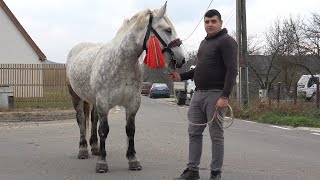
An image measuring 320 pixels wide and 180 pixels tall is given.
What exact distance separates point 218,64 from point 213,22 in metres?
0.53

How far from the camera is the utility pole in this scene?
2162 centimetres

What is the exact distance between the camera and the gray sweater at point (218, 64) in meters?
5.84

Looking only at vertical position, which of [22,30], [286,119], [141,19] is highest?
[22,30]

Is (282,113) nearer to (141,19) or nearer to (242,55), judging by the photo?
(242,55)

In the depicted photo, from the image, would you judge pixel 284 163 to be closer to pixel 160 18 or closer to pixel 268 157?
pixel 268 157

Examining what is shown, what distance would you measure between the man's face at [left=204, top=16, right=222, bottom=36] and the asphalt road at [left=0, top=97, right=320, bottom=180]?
206cm

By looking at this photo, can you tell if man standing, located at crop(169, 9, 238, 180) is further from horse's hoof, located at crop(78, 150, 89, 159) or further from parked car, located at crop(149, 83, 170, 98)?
parked car, located at crop(149, 83, 170, 98)

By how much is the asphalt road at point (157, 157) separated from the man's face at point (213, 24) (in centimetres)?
206

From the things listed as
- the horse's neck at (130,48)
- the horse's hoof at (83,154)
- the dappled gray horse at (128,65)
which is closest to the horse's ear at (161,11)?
the dappled gray horse at (128,65)

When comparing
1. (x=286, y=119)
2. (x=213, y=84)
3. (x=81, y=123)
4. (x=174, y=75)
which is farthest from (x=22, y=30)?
(x=213, y=84)

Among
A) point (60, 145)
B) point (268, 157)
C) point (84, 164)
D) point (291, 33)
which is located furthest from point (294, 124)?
point (291, 33)

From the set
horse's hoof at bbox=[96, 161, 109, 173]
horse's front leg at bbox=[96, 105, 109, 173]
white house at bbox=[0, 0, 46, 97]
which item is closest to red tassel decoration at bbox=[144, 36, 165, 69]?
horse's front leg at bbox=[96, 105, 109, 173]

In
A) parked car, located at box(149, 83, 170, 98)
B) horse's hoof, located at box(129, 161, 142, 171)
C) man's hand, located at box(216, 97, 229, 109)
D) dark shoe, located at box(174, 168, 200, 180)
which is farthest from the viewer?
parked car, located at box(149, 83, 170, 98)

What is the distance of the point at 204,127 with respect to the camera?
630 cm
